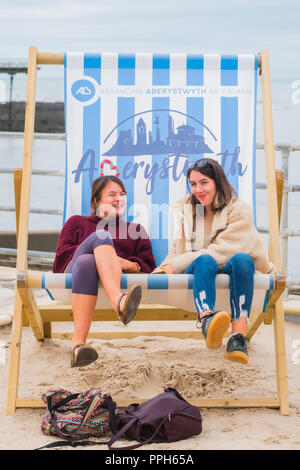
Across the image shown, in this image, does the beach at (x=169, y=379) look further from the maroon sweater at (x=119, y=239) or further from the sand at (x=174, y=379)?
the maroon sweater at (x=119, y=239)

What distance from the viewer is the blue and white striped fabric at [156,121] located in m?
3.45

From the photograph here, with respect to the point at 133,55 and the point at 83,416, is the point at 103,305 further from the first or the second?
the point at 133,55

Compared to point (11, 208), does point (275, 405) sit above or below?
below

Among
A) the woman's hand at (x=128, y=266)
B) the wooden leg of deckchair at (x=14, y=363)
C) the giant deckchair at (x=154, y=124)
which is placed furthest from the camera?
the giant deckchair at (x=154, y=124)

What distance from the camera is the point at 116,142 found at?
3.50 metres

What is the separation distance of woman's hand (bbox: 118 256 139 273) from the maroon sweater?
0.07 meters

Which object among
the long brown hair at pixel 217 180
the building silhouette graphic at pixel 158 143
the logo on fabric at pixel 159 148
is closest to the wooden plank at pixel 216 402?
the long brown hair at pixel 217 180

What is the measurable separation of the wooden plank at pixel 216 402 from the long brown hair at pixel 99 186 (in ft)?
3.23

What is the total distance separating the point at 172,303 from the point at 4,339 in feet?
4.68
